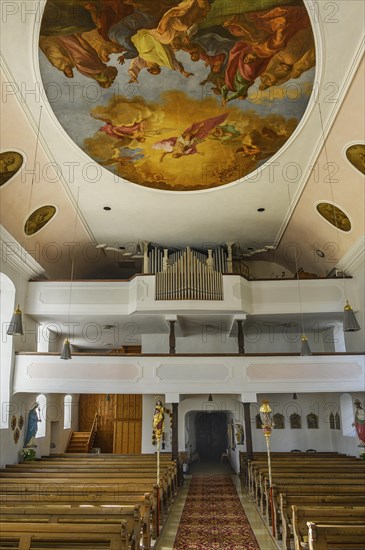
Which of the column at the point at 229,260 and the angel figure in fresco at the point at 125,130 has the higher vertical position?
the angel figure in fresco at the point at 125,130

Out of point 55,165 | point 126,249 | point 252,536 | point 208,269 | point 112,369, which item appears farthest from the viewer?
point 126,249

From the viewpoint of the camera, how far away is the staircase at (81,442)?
20.1m

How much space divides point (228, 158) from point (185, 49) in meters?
3.81

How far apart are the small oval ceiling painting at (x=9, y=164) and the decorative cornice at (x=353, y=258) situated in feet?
30.6

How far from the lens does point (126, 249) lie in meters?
17.1

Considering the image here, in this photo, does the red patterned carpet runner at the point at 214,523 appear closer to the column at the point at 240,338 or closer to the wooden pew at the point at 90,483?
the wooden pew at the point at 90,483

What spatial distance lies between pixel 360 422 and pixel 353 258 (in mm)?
5007

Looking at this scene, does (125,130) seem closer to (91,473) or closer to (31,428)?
(91,473)

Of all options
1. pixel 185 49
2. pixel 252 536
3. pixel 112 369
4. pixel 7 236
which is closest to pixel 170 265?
pixel 112 369

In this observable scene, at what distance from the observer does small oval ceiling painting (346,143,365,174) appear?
10023mm

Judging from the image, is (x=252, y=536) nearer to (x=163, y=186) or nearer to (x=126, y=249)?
(x=163, y=186)

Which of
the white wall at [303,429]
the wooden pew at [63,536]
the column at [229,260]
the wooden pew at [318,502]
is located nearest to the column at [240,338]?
the column at [229,260]

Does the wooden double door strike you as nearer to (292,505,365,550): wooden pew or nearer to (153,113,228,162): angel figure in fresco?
(153,113,228,162): angel figure in fresco

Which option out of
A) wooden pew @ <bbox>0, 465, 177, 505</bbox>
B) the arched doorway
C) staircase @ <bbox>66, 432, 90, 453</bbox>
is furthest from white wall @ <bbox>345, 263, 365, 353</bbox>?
staircase @ <bbox>66, 432, 90, 453</bbox>
